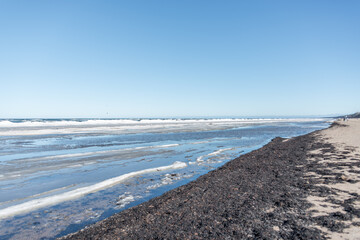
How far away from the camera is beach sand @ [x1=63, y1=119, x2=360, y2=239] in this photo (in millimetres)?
4672

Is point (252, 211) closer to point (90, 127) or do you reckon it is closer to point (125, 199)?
point (125, 199)

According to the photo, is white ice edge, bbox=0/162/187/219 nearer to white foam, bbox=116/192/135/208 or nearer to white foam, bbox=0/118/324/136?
white foam, bbox=116/192/135/208

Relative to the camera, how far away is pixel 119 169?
1240 cm

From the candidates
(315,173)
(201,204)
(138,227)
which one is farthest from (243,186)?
(138,227)

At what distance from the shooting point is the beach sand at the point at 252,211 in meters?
4.67

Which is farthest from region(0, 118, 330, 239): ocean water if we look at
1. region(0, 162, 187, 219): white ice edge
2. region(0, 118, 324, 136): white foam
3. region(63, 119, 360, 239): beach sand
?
region(0, 118, 324, 136): white foam

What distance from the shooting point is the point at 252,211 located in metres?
5.62

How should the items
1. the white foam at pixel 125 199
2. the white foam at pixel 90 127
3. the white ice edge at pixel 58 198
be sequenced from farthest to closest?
the white foam at pixel 90 127, the white foam at pixel 125 199, the white ice edge at pixel 58 198

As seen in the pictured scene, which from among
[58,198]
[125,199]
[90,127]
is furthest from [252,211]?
[90,127]

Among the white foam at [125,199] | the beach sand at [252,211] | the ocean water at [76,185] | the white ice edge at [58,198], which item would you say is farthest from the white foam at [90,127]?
the beach sand at [252,211]

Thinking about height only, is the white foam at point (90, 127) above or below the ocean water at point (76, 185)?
above

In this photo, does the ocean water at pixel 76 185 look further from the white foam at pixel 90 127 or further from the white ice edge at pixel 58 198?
the white foam at pixel 90 127

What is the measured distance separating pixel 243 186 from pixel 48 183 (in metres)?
8.45

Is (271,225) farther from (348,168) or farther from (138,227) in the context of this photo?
(348,168)
